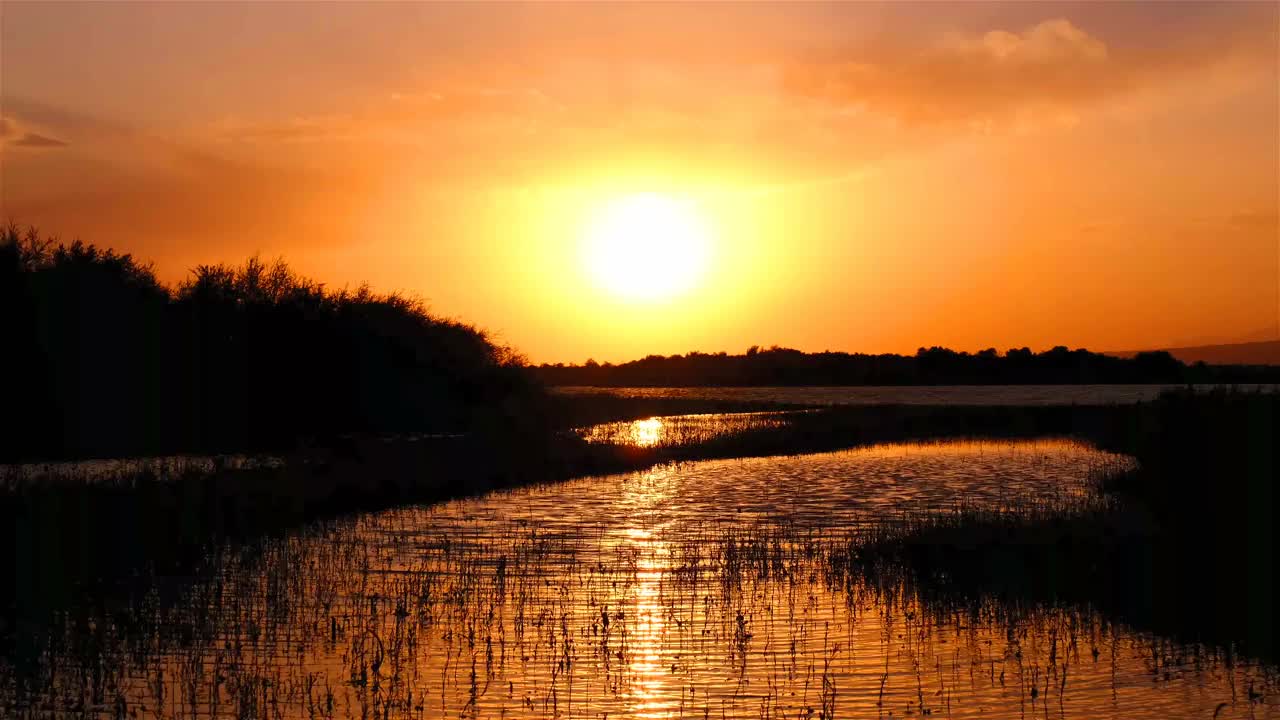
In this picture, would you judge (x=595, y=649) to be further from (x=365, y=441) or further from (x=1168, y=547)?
(x=365, y=441)

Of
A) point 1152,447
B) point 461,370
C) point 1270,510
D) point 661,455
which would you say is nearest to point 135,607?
point 1270,510

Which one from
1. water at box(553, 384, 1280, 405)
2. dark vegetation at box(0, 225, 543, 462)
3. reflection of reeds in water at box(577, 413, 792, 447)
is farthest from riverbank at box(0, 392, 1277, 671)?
water at box(553, 384, 1280, 405)

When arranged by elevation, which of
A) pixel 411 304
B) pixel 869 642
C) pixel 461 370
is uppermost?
pixel 411 304

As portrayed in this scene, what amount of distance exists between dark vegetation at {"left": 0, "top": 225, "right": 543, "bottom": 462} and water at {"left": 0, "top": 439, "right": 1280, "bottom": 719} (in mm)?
20490

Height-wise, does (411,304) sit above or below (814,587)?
Result: above

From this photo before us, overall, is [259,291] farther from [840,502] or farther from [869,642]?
[869,642]

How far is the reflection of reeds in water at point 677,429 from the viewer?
50656mm

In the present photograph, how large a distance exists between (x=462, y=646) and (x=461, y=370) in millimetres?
49628

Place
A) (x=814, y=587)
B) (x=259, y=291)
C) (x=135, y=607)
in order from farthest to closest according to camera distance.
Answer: (x=259, y=291)
(x=814, y=587)
(x=135, y=607)

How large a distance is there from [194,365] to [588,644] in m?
35.1

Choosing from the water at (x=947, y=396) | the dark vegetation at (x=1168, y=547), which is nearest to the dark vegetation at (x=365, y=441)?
the dark vegetation at (x=1168, y=547)

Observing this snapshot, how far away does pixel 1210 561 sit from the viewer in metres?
18.8

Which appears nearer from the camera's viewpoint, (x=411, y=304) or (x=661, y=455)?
→ (x=661, y=455)

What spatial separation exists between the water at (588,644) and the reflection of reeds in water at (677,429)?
27.0 meters
